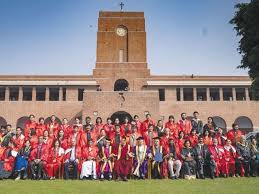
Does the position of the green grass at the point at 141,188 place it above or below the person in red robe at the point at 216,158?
below

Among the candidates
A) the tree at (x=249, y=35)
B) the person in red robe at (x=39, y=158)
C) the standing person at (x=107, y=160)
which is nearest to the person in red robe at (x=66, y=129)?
the person in red robe at (x=39, y=158)

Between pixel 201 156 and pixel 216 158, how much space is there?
55cm

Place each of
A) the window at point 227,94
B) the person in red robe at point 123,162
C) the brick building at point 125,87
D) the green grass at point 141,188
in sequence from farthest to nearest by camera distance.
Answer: the window at point 227,94
the brick building at point 125,87
the person in red robe at point 123,162
the green grass at point 141,188

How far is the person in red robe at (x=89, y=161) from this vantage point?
9875 millimetres

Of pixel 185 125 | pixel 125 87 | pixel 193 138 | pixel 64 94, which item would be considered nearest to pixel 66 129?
pixel 185 125

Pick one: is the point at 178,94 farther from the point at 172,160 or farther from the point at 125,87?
the point at 172,160

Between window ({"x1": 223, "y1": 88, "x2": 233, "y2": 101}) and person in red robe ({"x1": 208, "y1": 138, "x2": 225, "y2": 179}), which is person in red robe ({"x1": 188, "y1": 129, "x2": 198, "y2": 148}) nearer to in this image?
person in red robe ({"x1": 208, "y1": 138, "x2": 225, "y2": 179})

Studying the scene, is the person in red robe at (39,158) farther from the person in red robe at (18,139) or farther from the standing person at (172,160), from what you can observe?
the standing person at (172,160)

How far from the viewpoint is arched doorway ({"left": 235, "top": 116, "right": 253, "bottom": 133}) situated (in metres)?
32.3

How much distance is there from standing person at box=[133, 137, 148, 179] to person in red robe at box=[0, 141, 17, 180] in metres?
4.01

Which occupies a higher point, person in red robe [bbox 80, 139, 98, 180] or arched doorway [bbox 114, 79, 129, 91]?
arched doorway [bbox 114, 79, 129, 91]

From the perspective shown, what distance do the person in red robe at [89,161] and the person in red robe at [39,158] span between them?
1238 mm

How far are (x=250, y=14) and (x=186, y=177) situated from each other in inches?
312

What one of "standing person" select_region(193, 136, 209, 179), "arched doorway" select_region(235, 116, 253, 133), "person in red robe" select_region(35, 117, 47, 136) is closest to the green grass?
"standing person" select_region(193, 136, 209, 179)
